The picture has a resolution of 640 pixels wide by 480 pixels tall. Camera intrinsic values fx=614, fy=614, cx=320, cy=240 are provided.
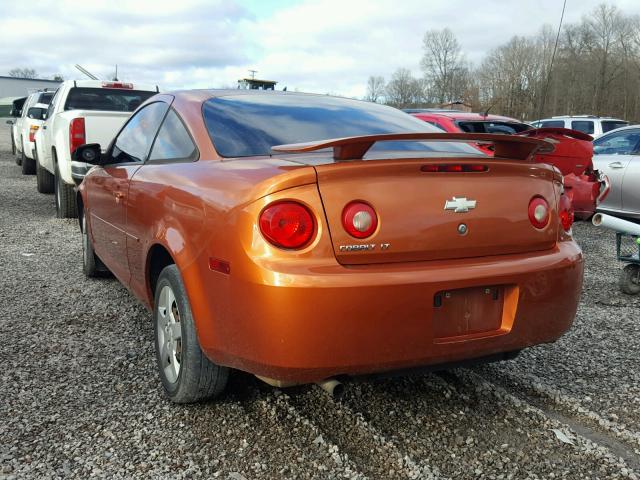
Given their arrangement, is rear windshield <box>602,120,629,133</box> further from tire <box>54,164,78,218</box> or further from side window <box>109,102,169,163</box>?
side window <box>109,102,169,163</box>

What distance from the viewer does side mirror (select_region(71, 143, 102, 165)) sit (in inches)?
173

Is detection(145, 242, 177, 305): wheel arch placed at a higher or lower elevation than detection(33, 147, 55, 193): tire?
higher

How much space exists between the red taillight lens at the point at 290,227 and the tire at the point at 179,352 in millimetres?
683

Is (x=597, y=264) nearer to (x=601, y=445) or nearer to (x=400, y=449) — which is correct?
(x=601, y=445)

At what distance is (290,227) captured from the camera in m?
2.29

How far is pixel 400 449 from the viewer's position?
2.63 meters

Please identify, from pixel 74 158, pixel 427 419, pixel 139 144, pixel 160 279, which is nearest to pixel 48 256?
pixel 74 158

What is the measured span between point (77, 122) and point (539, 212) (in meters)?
6.44

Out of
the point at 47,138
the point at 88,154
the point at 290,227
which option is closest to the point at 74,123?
the point at 47,138

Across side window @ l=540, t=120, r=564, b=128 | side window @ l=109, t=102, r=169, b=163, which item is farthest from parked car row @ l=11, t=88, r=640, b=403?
side window @ l=540, t=120, r=564, b=128

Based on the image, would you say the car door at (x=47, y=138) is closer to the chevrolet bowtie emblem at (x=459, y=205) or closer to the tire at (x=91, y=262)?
the tire at (x=91, y=262)

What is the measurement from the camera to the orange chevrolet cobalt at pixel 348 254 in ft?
7.50

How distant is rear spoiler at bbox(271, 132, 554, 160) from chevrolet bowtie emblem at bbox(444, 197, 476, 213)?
275mm

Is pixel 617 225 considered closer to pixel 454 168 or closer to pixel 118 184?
pixel 454 168
